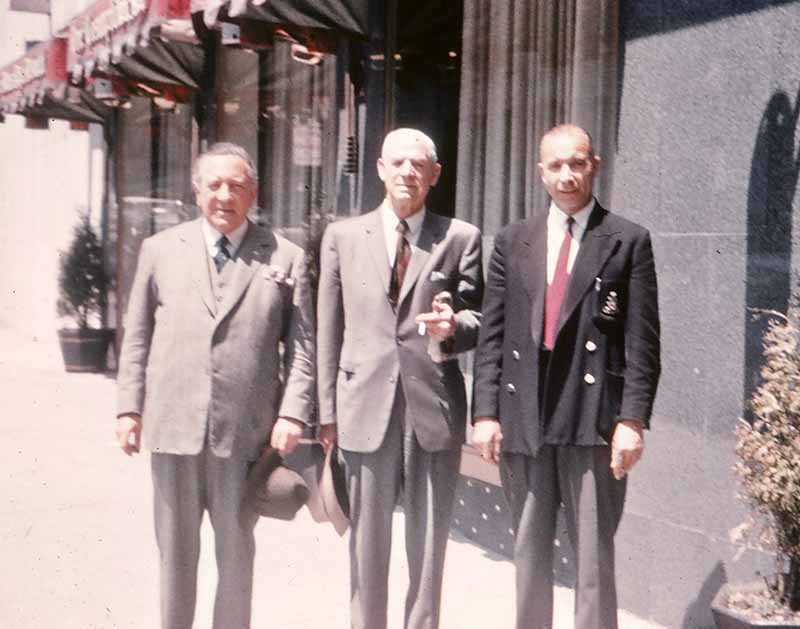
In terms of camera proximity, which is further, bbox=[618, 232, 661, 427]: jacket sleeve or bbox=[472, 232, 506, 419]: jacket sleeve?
bbox=[472, 232, 506, 419]: jacket sleeve

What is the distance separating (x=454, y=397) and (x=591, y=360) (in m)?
0.58

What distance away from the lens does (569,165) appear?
410cm

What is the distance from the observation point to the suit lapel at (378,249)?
14.6 ft

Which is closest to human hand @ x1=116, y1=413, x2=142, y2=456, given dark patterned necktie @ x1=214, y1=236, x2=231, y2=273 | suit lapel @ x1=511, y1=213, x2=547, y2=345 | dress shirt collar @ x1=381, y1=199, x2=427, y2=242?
dark patterned necktie @ x1=214, y1=236, x2=231, y2=273

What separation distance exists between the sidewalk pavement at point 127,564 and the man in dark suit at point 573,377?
133 centimetres

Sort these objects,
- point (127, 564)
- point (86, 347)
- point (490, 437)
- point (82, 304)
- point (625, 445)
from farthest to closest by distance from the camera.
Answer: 1. point (82, 304)
2. point (86, 347)
3. point (127, 564)
4. point (490, 437)
5. point (625, 445)

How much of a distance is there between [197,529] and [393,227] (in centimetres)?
136

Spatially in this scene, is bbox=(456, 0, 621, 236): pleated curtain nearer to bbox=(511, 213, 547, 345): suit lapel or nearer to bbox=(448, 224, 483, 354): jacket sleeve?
bbox=(448, 224, 483, 354): jacket sleeve

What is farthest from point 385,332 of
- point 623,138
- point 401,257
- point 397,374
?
point 623,138

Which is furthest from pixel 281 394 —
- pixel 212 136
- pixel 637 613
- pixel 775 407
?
pixel 212 136

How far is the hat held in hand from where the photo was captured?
4340 mm

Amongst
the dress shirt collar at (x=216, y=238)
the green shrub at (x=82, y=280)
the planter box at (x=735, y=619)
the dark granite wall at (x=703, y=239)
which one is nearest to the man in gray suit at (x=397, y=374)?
the dress shirt collar at (x=216, y=238)

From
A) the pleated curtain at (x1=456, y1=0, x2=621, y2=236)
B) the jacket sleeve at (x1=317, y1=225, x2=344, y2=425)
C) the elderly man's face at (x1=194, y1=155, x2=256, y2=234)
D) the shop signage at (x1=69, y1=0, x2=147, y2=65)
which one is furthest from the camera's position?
the shop signage at (x1=69, y1=0, x2=147, y2=65)

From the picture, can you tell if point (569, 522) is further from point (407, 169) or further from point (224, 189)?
point (224, 189)
